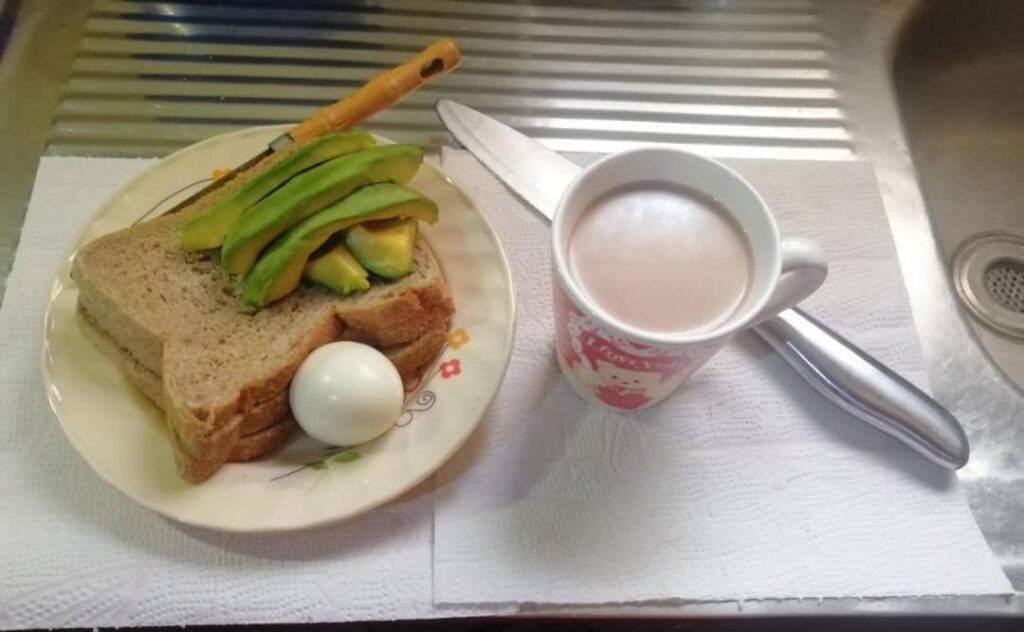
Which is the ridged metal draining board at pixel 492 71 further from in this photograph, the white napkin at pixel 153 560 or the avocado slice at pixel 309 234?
the white napkin at pixel 153 560

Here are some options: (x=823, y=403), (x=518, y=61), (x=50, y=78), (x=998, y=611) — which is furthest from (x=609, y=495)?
(x=50, y=78)

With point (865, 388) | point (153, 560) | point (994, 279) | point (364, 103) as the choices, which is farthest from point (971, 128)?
point (153, 560)

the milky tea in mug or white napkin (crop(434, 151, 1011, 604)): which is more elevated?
the milky tea in mug

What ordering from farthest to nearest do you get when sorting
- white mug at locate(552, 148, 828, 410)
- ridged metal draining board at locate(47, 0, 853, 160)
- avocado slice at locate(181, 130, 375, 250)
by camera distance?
1. ridged metal draining board at locate(47, 0, 853, 160)
2. avocado slice at locate(181, 130, 375, 250)
3. white mug at locate(552, 148, 828, 410)

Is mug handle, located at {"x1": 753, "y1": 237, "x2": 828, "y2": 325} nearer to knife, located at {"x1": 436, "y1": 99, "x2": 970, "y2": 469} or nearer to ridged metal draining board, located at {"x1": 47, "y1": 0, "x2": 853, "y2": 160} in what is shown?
knife, located at {"x1": 436, "y1": 99, "x2": 970, "y2": 469}

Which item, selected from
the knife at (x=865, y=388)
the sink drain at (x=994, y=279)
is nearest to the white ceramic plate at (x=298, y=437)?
the knife at (x=865, y=388)

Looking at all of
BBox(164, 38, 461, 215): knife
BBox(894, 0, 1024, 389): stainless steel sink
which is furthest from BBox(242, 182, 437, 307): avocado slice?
BBox(894, 0, 1024, 389): stainless steel sink

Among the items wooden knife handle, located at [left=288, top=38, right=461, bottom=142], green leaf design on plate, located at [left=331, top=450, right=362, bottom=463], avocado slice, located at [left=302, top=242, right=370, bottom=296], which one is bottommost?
green leaf design on plate, located at [left=331, top=450, right=362, bottom=463]

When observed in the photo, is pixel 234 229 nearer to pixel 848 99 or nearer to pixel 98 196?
pixel 98 196
